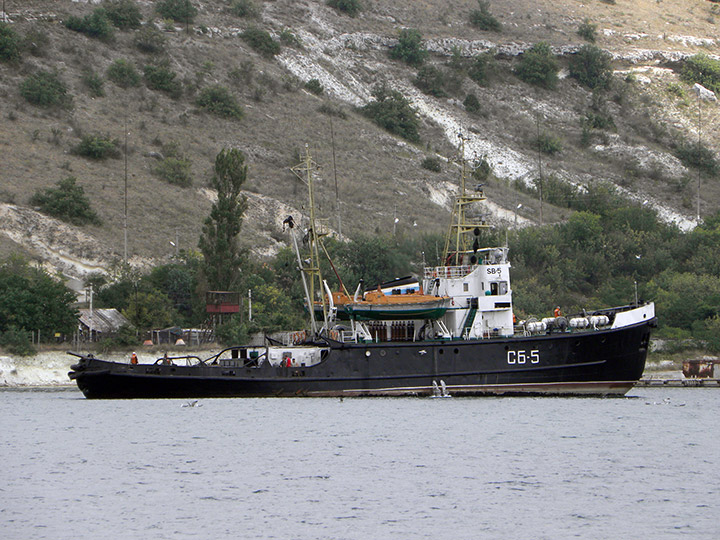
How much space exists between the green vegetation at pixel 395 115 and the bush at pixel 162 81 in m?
23.7

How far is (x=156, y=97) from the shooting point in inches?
4678

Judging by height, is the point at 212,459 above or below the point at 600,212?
below

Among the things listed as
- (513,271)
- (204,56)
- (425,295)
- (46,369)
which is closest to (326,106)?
(204,56)

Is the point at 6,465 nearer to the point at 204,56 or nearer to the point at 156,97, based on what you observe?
the point at 156,97

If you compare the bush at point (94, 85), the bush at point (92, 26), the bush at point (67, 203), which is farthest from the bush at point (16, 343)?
the bush at point (92, 26)

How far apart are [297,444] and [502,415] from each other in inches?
462

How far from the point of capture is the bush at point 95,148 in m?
101

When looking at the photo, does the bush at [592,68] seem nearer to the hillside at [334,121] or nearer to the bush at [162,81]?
→ the hillside at [334,121]

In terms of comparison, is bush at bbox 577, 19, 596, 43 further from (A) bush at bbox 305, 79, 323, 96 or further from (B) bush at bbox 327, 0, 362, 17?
(A) bush at bbox 305, 79, 323, 96

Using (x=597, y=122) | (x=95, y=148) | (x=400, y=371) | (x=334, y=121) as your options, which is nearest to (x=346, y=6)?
(x=334, y=121)

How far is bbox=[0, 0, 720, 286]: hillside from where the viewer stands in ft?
313

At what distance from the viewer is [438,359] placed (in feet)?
165

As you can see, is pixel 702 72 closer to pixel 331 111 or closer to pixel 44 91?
pixel 331 111

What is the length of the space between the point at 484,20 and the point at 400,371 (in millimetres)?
121823
